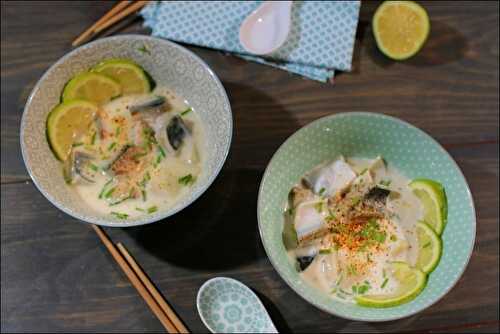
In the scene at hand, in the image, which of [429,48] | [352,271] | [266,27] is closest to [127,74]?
[266,27]

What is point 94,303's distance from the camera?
1358mm

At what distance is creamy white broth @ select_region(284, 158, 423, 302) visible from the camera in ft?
4.30

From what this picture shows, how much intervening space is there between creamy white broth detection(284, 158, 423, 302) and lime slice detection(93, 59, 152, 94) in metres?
0.50

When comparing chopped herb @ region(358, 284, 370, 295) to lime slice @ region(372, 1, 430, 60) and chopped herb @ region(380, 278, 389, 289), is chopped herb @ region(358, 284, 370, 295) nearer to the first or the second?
chopped herb @ region(380, 278, 389, 289)

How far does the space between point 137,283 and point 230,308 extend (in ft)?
0.80

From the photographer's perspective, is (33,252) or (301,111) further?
(301,111)

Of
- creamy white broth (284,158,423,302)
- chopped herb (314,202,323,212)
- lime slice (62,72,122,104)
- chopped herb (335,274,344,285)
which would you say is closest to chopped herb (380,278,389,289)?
creamy white broth (284,158,423,302)

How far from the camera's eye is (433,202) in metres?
1.35

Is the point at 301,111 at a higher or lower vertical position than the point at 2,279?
higher

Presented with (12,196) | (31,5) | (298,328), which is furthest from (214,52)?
(298,328)

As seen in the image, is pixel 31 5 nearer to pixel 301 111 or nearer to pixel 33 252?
pixel 33 252

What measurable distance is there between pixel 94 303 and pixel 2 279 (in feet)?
0.80

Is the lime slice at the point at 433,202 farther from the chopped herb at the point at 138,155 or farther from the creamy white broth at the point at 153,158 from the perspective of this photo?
the chopped herb at the point at 138,155

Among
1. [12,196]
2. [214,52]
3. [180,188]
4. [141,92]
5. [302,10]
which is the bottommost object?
[12,196]
